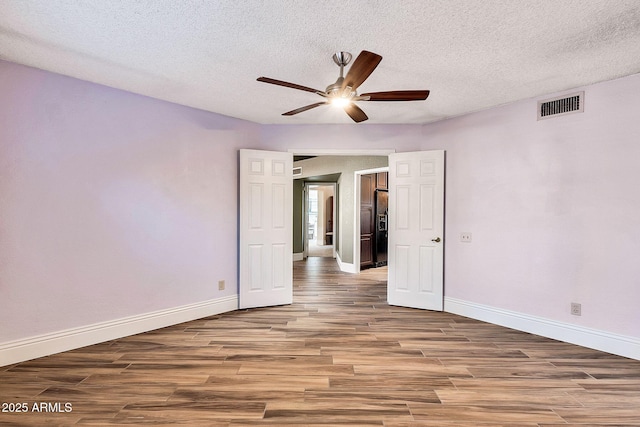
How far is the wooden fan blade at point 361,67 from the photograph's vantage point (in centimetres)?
194

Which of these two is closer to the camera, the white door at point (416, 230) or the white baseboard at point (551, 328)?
the white baseboard at point (551, 328)

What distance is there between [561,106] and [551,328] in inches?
90.2

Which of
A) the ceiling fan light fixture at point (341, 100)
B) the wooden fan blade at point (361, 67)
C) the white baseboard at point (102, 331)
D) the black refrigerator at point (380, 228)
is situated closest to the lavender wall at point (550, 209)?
the ceiling fan light fixture at point (341, 100)

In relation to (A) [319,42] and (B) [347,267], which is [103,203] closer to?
(A) [319,42]

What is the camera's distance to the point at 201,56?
258cm

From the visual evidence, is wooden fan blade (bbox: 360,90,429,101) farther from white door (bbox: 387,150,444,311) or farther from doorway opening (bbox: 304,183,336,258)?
doorway opening (bbox: 304,183,336,258)

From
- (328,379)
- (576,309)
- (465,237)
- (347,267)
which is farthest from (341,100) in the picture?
(347,267)

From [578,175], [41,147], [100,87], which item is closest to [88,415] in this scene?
[41,147]

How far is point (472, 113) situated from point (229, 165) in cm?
317

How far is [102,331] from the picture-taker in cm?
311

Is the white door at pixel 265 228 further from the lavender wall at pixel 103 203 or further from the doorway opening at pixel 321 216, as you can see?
the doorway opening at pixel 321 216

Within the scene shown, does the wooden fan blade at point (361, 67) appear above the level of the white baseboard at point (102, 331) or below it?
above

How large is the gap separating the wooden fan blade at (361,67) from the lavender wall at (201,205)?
2.31 m

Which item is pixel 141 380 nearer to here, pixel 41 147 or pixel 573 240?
pixel 41 147
